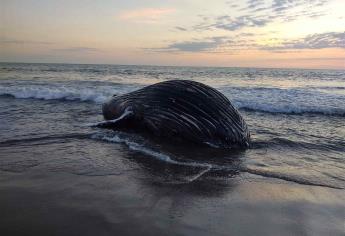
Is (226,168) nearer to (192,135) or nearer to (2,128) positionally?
(192,135)

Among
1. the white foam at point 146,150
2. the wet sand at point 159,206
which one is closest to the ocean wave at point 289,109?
the white foam at point 146,150

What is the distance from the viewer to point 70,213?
334 centimetres

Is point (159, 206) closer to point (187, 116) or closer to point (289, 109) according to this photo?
point (187, 116)

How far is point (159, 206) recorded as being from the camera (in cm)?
362

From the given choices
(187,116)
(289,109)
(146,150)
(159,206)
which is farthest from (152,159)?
(289,109)

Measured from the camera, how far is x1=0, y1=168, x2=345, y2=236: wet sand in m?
3.15

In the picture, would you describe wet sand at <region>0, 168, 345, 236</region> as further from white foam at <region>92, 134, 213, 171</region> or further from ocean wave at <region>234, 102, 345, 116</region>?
ocean wave at <region>234, 102, 345, 116</region>

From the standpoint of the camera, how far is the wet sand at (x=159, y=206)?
10.3ft

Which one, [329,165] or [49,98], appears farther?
[49,98]

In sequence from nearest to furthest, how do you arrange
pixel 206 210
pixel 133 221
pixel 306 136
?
pixel 133 221, pixel 206 210, pixel 306 136

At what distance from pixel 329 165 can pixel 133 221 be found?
352 centimetres

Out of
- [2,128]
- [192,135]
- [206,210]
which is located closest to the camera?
[206,210]

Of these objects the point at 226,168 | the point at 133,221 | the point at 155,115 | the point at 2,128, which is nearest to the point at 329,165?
the point at 226,168

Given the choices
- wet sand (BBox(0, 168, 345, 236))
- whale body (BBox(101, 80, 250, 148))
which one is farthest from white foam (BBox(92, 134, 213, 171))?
wet sand (BBox(0, 168, 345, 236))
